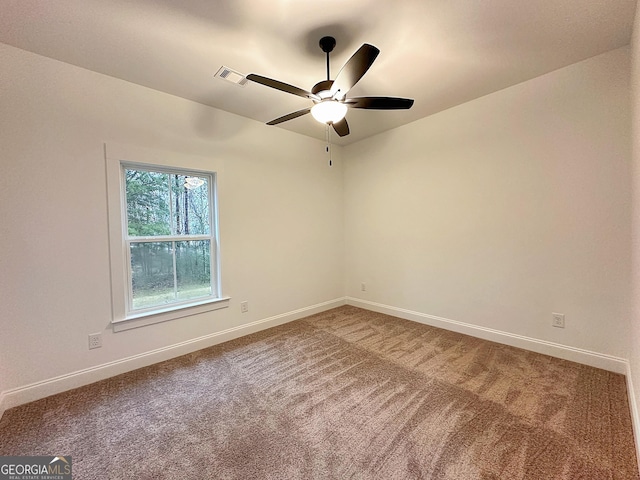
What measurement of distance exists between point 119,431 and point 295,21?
Answer: 9.66 feet

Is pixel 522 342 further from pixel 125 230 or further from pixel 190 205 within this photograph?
pixel 125 230

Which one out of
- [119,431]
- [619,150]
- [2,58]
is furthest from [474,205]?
[2,58]

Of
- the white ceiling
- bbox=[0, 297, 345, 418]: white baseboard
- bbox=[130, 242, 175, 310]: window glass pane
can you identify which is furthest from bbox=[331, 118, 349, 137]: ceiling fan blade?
bbox=[0, 297, 345, 418]: white baseboard

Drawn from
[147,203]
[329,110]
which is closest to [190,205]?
[147,203]

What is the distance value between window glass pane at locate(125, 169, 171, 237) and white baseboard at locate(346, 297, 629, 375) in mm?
3092

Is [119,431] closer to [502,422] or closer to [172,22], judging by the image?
[502,422]

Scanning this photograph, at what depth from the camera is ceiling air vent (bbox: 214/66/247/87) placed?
2290 millimetres

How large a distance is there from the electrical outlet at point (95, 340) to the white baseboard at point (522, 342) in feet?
10.8

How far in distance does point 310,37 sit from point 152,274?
102 inches

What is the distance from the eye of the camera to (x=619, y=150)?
217 centimetres

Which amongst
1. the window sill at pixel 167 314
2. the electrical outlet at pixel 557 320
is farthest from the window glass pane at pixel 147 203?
the electrical outlet at pixel 557 320

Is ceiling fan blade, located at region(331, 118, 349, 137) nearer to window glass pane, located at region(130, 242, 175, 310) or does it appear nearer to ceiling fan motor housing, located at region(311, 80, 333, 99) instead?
ceiling fan motor housing, located at region(311, 80, 333, 99)

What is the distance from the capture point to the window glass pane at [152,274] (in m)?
2.60

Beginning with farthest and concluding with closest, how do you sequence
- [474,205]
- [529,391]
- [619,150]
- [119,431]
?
[474,205] → [619,150] → [529,391] → [119,431]
